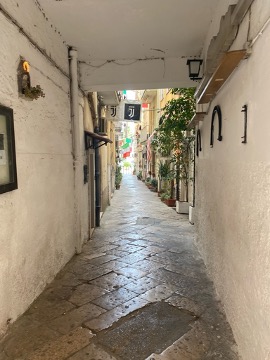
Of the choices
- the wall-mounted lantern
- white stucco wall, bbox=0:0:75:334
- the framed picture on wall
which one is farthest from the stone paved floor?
the wall-mounted lantern

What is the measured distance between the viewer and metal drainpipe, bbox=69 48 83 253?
14.5ft

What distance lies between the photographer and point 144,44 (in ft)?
13.8

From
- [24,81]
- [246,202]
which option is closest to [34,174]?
[24,81]

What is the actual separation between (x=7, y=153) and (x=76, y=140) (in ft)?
7.15

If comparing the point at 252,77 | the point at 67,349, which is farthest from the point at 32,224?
the point at 252,77

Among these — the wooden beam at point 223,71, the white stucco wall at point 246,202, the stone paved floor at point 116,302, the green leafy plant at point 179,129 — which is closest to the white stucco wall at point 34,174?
the stone paved floor at point 116,302

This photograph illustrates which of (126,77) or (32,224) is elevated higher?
(126,77)

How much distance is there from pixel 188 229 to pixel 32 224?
4284 millimetres

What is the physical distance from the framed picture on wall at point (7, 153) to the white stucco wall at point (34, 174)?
0.09m

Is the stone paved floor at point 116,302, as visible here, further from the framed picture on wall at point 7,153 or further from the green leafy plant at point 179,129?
the green leafy plant at point 179,129

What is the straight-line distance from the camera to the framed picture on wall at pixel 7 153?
238 centimetres

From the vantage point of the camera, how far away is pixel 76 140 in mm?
4594

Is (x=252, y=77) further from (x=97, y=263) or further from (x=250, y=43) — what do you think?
(x=97, y=263)

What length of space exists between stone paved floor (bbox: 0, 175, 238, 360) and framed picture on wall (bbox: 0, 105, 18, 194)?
1.39 metres
